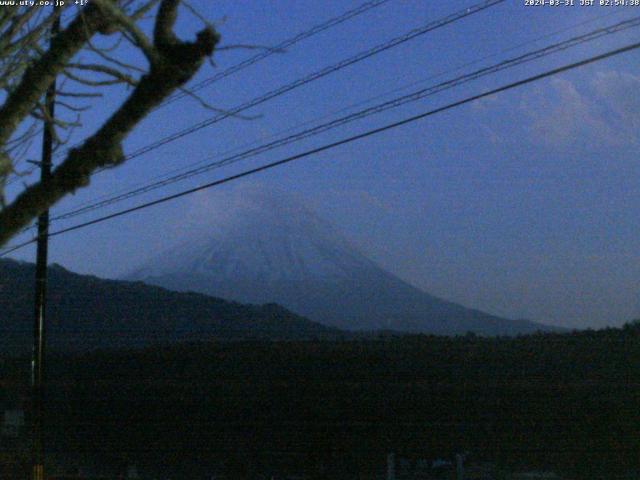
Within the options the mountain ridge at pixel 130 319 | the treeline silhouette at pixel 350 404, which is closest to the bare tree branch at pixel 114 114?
the treeline silhouette at pixel 350 404

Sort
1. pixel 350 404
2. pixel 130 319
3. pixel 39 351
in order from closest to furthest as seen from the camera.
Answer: pixel 39 351
pixel 350 404
pixel 130 319

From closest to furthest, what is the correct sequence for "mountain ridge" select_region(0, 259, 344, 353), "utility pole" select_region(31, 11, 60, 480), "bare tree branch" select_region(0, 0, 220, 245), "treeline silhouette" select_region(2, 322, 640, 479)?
1. "bare tree branch" select_region(0, 0, 220, 245)
2. "utility pole" select_region(31, 11, 60, 480)
3. "treeline silhouette" select_region(2, 322, 640, 479)
4. "mountain ridge" select_region(0, 259, 344, 353)

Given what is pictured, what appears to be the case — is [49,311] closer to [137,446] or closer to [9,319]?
[9,319]

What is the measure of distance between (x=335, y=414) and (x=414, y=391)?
200cm

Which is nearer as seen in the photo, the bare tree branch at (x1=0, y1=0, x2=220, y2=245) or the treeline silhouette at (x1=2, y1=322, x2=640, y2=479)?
the bare tree branch at (x1=0, y1=0, x2=220, y2=245)

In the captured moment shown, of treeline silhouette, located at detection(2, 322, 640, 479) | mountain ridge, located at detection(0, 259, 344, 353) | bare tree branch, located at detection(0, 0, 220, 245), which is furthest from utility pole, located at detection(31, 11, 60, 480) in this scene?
mountain ridge, located at detection(0, 259, 344, 353)

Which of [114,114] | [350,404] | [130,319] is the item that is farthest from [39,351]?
[130,319]

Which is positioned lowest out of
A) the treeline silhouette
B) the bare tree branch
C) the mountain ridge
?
the treeline silhouette

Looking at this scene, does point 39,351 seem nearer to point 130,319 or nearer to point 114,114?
point 114,114

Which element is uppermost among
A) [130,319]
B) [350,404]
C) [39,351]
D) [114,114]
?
[130,319]

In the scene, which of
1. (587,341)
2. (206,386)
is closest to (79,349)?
(206,386)

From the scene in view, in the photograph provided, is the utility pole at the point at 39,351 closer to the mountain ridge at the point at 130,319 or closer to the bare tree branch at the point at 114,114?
the bare tree branch at the point at 114,114

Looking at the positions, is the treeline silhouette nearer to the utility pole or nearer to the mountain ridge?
the mountain ridge

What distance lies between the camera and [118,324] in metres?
28.2
